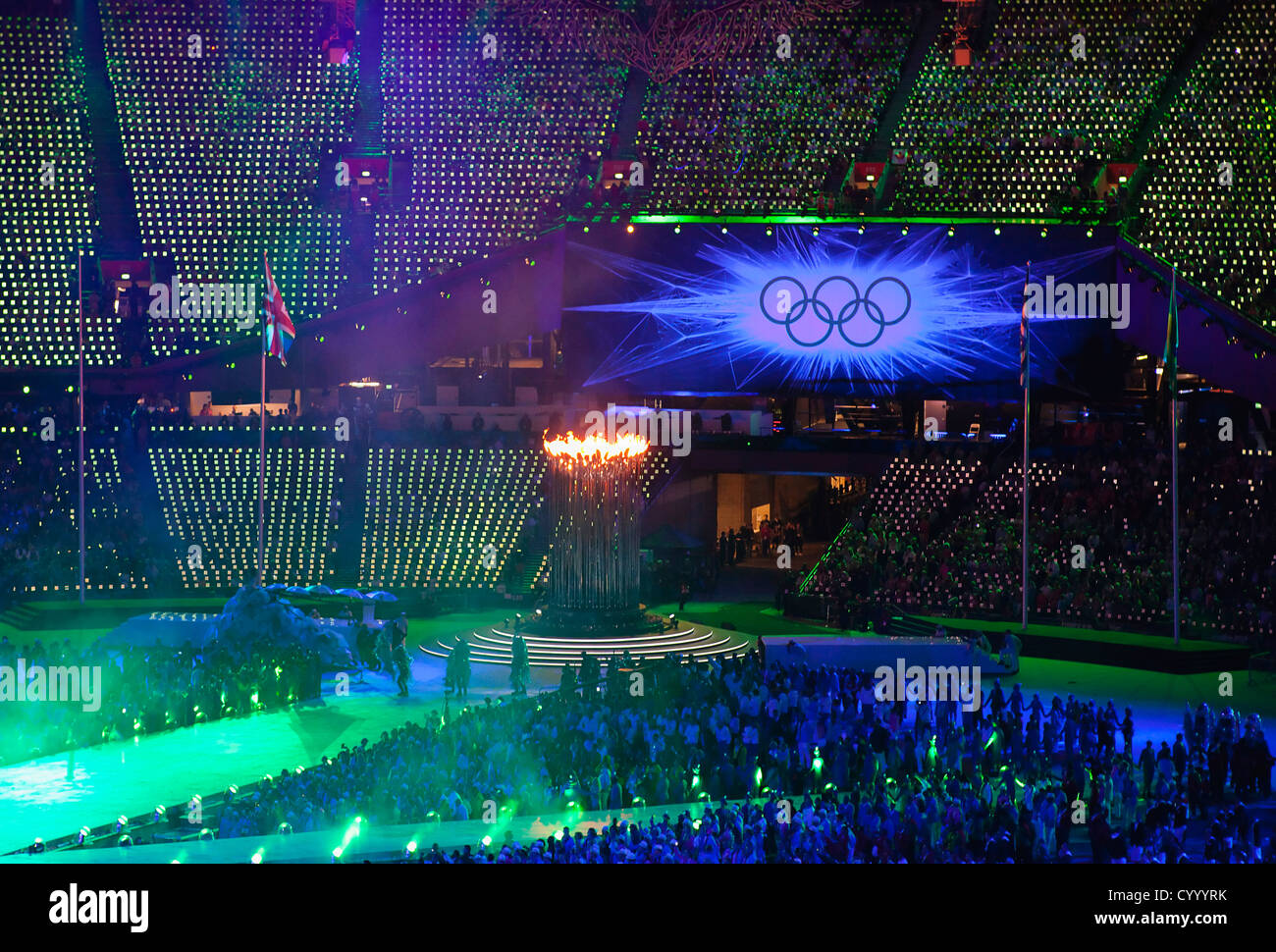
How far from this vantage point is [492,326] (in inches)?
1443

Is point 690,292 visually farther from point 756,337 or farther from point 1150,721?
point 1150,721

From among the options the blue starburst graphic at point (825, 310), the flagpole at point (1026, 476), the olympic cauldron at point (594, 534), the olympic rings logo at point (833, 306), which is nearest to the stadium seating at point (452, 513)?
the blue starburst graphic at point (825, 310)

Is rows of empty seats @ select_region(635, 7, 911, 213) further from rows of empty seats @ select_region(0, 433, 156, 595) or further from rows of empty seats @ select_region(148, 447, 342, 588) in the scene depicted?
rows of empty seats @ select_region(0, 433, 156, 595)

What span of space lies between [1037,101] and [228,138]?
20.8 m

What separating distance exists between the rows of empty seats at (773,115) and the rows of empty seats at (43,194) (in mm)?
14440

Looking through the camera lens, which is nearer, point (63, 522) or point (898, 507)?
point (63, 522)

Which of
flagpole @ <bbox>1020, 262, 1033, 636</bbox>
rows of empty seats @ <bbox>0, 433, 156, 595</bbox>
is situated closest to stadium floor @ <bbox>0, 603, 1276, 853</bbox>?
flagpole @ <bbox>1020, 262, 1033, 636</bbox>

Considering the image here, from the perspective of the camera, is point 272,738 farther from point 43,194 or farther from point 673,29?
point 673,29

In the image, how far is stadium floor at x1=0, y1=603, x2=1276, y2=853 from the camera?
1805cm

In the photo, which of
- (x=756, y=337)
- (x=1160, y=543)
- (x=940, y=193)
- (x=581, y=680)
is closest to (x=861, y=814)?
(x=581, y=680)

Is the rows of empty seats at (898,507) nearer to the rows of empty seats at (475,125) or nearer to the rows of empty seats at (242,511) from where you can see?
the rows of empty seats at (242,511)

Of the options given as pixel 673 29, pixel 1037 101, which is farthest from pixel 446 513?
pixel 1037 101

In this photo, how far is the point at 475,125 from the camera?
39781 mm

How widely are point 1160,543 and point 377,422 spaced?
59.6 feet
